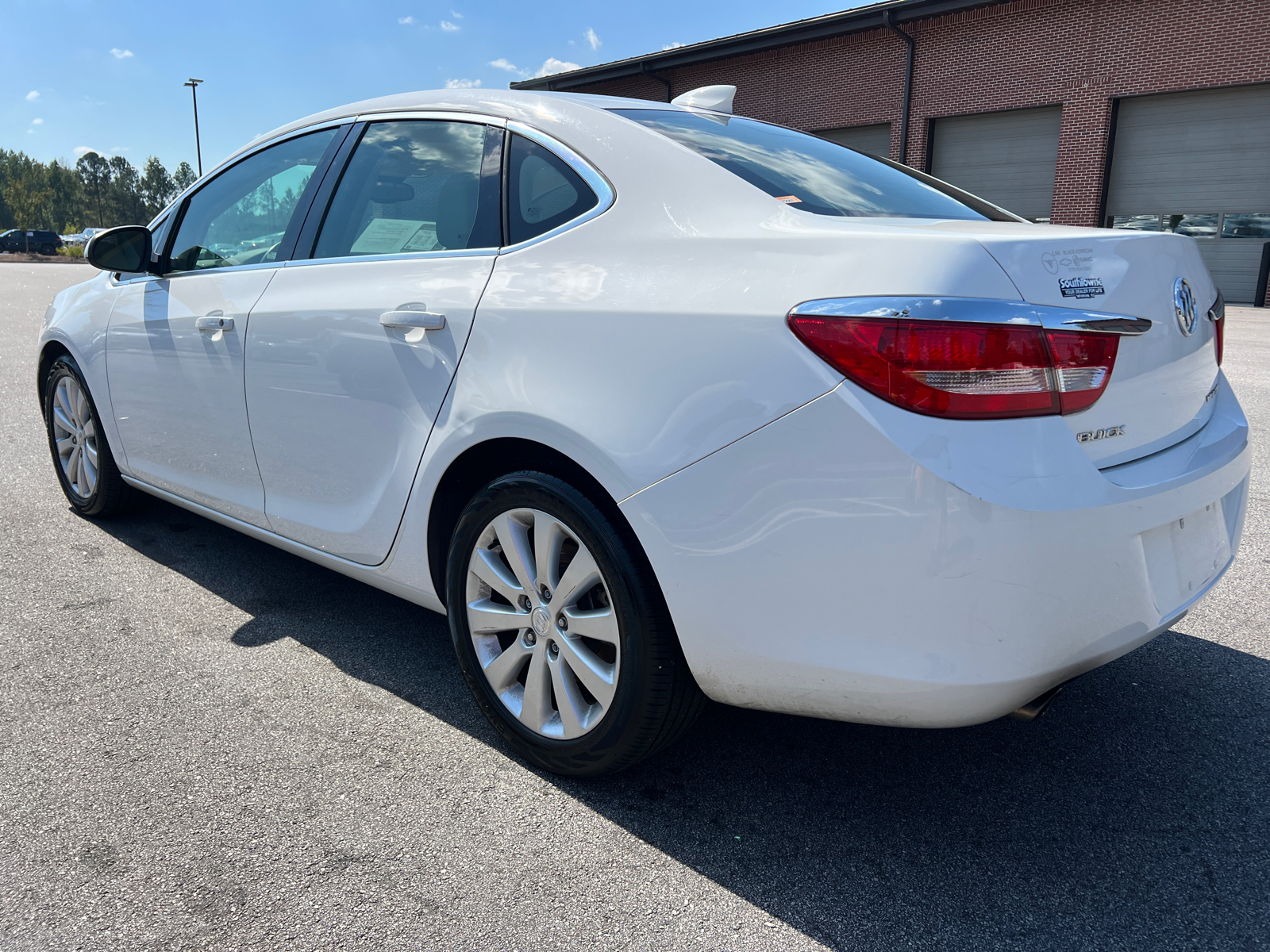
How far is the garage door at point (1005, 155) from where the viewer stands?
68.9 feet

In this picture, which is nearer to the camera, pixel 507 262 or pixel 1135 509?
pixel 1135 509

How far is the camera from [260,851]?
1.99 metres

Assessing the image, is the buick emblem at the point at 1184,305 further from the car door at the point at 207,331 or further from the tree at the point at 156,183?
the tree at the point at 156,183

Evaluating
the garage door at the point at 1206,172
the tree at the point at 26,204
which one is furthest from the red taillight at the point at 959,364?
the tree at the point at 26,204

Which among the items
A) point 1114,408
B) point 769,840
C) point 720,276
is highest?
point 720,276

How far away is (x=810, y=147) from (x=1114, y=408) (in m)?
1.29

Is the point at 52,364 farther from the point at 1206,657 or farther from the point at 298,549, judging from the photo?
the point at 1206,657

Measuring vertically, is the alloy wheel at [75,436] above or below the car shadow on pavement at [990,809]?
above

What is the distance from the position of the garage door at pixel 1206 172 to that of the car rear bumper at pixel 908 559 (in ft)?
69.5

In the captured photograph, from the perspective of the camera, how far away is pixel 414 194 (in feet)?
8.61

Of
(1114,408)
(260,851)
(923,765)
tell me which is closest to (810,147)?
(1114,408)

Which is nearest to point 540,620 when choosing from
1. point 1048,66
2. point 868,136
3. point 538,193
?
point 538,193

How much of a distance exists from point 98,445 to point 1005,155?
72.1ft

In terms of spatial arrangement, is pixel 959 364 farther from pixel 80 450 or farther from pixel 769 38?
pixel 769 38
